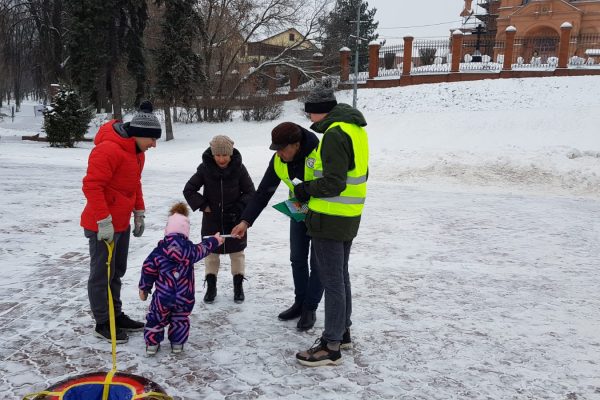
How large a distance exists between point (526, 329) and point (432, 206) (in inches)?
223

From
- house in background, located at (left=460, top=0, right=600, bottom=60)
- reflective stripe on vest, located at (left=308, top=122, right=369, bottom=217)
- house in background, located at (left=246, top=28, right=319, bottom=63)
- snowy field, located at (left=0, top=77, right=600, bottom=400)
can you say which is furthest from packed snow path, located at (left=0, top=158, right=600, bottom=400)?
house in background, located at (left=460, top=0, right=600, bottom=60)

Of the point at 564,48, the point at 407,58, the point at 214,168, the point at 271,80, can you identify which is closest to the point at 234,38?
the point at 271,80

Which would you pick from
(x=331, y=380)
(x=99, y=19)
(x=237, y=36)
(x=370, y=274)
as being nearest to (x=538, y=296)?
(x=370, y=274)

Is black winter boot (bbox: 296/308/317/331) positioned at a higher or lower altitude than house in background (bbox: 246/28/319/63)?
lower

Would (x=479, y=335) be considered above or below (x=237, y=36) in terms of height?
below

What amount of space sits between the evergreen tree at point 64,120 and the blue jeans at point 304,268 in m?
18.3

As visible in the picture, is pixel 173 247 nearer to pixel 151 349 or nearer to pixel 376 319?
pixel 151 349

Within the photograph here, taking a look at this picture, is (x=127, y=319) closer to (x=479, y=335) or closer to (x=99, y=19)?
(x=479, y=335)

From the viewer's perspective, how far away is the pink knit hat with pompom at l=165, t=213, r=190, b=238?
12.2ft

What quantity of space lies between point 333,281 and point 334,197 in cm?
63

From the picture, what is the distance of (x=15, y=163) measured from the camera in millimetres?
14281

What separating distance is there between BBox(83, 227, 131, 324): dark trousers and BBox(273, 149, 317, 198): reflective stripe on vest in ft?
4.38

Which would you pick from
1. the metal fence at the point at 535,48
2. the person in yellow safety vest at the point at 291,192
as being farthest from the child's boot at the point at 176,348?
the metal fence at the point at 535,48

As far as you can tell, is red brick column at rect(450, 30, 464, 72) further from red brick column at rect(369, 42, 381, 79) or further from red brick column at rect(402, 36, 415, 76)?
red brick column at rect(369, 42, 381, 79)
